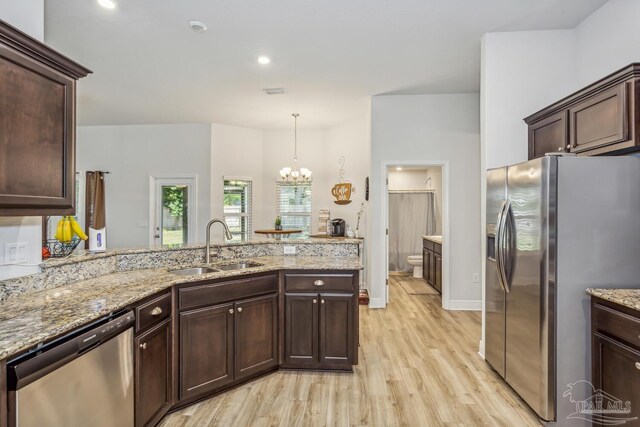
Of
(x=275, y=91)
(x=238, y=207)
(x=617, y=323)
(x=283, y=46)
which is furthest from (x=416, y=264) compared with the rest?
(x=617, y=323)

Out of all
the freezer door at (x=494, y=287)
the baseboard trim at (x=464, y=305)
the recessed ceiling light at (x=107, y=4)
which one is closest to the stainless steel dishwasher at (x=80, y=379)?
the recessed ceiling light at (x=107, y=4)

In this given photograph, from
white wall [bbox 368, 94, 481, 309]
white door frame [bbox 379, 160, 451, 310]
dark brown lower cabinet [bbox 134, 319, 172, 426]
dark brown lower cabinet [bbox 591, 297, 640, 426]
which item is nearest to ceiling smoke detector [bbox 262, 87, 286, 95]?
white wall [bbox 368, 94, 481, 309]

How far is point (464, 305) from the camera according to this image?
4.74 m

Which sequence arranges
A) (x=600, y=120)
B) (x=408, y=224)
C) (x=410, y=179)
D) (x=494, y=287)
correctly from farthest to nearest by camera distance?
(x=410, y=179)
(x=408, y=224)
(x=494, y=287)
(x=600, y=120)

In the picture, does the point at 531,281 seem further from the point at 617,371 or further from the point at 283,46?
the point at 283,46

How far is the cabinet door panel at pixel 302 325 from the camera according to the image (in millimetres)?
2885

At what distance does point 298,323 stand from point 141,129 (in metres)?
5.30

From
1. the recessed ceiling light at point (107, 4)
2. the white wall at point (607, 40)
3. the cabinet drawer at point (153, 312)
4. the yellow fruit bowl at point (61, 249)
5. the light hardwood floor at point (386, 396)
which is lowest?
the light hardwood floor at point (386, 396)

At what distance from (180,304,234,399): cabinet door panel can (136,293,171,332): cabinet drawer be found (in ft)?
0.47

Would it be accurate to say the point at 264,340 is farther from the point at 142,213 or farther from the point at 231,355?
the point at 142,213

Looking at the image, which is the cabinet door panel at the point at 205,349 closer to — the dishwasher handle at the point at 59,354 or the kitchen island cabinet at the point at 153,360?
the kitchen island cabinet at the point at 153,360

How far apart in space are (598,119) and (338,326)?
237 cm

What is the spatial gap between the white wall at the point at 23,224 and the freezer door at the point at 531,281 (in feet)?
10.1

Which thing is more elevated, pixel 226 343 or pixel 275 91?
pixel 275 91
